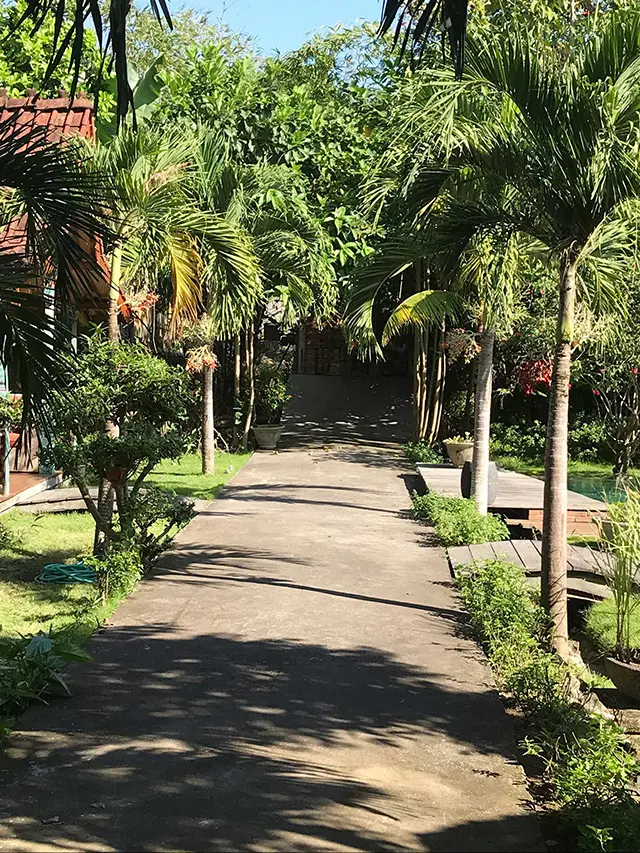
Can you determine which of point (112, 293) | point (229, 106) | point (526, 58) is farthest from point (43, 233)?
point (229, 106)

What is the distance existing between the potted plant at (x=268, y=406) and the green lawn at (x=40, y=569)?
16.6 feet

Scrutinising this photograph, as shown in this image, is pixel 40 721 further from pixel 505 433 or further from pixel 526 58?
pixel 505 433

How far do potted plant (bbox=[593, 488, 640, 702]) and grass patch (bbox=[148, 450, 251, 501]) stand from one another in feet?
23.8

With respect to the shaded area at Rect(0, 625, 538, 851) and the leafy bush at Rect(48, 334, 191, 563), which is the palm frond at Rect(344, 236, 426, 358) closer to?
the leafy bush at Rect(48, 334, 191, 563)

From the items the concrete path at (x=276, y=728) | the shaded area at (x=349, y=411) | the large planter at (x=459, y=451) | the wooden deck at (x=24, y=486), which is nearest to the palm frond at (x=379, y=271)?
the concrete path at (x=276, y=728)

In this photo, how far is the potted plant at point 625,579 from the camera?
720 centimetres

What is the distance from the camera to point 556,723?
5297 mm

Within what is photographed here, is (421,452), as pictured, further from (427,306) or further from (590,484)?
(427,306)

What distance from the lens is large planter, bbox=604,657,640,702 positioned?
7.23 meters

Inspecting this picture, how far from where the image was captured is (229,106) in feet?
61.2

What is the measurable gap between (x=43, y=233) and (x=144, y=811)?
3.74m

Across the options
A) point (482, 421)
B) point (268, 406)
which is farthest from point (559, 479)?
point (268, 406)

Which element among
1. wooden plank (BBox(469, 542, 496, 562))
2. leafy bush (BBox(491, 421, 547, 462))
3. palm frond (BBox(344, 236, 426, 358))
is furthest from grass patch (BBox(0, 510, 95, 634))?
leafy bush (BBox(491, 421, 547, 462))

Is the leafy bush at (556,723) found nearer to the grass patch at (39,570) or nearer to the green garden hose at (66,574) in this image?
the grass patch at (39,570)
